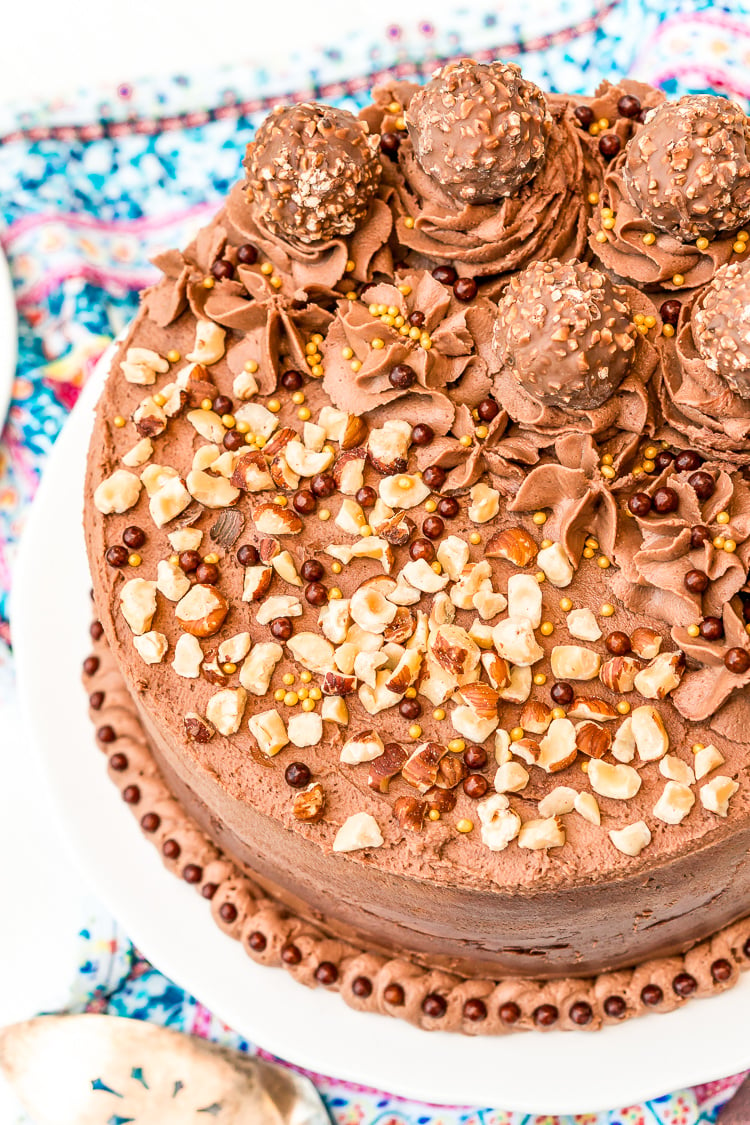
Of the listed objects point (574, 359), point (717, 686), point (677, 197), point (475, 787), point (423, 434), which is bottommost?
point (475, 787)

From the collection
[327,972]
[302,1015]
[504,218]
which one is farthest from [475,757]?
[504,218]

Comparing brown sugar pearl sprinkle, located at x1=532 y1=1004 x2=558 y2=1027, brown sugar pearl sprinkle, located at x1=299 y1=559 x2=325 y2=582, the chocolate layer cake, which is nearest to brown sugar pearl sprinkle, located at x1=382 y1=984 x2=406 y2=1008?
the chocolate layer cake

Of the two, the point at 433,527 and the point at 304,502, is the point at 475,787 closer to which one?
the point at 433,527

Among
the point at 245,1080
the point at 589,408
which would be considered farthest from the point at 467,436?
the point at 245,1080

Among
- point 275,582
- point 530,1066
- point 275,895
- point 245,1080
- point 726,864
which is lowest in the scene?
point 245,1080

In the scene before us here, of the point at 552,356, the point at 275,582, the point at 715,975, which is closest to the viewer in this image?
the point at 552,356

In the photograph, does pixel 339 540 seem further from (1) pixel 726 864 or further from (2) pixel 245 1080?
(2) pixel 245 1080

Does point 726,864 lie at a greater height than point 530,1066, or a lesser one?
greater

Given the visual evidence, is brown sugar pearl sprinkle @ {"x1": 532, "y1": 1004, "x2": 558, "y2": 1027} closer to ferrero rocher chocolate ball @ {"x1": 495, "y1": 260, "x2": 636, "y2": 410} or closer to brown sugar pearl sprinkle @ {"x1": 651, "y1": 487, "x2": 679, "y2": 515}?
brown sugar pearl sprinkle @ {"x1": 651, "y1": 487, "x2": 679, "y2": 515}
